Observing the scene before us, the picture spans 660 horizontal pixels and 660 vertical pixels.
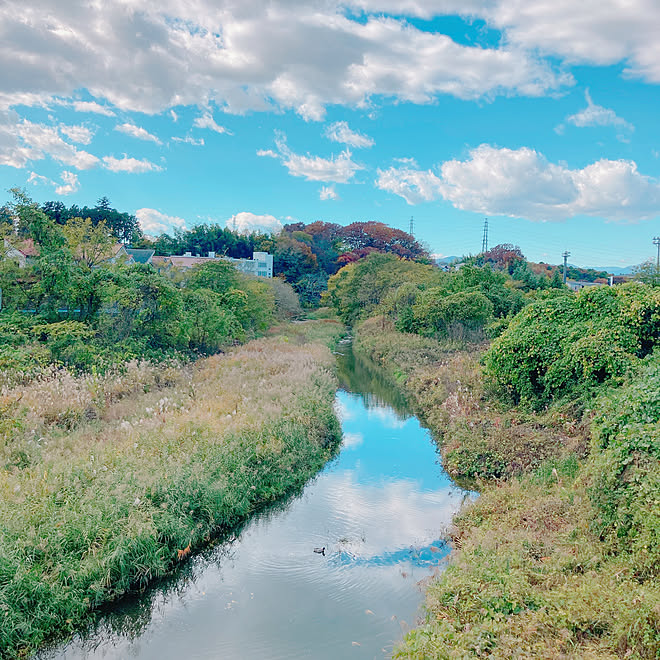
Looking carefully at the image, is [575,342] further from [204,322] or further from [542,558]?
[204,322]

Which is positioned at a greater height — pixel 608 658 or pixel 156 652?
pixel 608 658

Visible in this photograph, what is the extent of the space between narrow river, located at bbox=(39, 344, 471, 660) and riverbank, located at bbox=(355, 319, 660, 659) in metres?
0.75

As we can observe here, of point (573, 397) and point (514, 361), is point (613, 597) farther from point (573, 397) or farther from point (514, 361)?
point (514, 361)

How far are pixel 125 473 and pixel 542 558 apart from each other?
23.0ft

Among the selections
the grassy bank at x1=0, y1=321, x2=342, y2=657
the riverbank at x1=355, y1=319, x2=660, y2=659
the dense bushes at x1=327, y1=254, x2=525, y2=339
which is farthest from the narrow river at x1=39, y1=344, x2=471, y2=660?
the dense bushes at x1=327, y1=254, x2=525, y2=339

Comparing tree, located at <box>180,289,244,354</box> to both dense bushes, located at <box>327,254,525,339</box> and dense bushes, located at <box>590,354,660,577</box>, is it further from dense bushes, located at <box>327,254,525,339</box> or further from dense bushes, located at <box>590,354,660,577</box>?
dense bushes, located at <box>590,354,660,577</box>

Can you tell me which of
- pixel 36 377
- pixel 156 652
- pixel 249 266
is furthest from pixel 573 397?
pixel 249 266

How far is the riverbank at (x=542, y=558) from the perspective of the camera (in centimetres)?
568

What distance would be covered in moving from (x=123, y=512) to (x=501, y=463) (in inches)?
324

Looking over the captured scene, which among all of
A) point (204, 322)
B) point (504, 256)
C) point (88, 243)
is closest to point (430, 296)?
point (204, 322)

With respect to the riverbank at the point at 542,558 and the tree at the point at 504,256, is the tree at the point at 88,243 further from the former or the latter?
the tree at the point at 504,256

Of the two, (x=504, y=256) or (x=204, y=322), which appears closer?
(x=204, y=322)

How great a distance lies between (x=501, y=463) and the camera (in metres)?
12.0

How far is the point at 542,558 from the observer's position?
7527 mm
